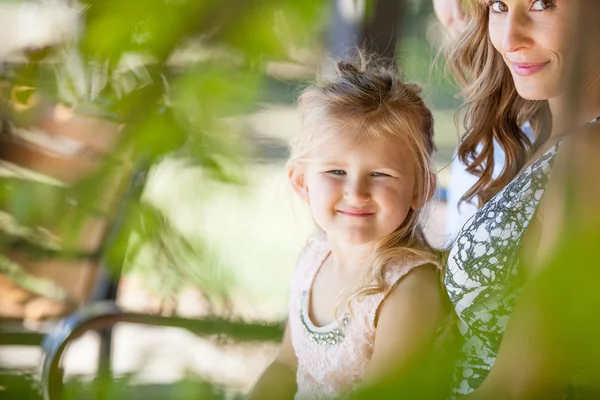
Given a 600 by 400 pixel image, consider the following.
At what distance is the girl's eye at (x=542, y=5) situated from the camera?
3.20ft

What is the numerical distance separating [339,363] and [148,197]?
0.70 metres

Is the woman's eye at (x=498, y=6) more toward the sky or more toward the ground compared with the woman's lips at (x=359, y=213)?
more toward the sky

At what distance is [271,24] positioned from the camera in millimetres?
480

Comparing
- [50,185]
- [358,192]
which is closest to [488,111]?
[358,192]

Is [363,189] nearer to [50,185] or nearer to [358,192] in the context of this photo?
[358,192]

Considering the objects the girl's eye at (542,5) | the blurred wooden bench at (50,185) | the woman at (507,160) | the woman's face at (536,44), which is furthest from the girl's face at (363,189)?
the blurred wooden bench at (50,185)

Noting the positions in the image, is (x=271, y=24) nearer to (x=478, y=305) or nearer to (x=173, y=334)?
(x=478, y=305)

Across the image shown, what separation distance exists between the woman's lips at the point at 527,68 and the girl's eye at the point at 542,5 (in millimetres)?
101

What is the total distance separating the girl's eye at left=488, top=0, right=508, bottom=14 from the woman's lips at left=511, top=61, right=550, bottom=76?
0.10 meters

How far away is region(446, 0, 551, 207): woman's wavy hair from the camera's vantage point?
53.9 inches

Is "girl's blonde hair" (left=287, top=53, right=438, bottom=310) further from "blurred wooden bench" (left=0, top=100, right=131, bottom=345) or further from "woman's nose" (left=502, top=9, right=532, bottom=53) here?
"blurred wooden bench" (left=0, top=100, right=131, bottom=345)

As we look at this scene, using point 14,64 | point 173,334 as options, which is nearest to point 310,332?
point 173,334

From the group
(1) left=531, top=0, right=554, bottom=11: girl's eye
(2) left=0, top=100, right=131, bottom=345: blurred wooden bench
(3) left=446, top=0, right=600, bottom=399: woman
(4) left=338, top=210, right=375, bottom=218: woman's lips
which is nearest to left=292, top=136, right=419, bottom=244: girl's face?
(4) left=338, top=210, right=375, bottom=218: woman's lips

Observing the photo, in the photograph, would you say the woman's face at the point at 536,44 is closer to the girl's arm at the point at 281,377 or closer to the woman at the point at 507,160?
the woman at the point at 507,160
